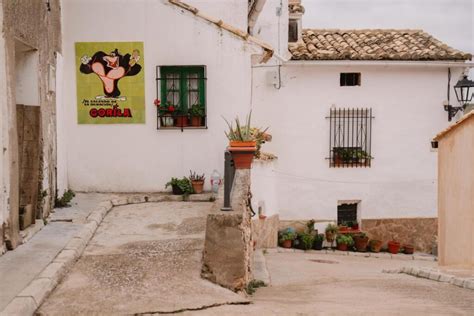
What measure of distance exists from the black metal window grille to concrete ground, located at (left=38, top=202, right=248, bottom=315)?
25.7ft

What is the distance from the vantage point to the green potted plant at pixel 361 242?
16.6 m

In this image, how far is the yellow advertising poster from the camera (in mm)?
11961

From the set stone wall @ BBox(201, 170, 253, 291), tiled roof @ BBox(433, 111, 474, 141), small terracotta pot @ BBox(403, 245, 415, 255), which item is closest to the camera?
stone wall @ BBox(201, 170, 253, 291)

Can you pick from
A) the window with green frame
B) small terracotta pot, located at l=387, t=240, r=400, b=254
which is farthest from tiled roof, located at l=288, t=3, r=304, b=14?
small terracotta pot, located at l=387, t=240, r=400, b=254

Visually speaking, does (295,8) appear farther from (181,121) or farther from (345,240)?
(181,121)

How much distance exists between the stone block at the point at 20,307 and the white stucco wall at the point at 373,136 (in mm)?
11289

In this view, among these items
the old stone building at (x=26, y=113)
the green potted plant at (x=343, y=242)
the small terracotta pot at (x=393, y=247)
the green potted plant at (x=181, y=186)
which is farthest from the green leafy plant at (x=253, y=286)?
the small terracotta pot at (x=393, y=247)

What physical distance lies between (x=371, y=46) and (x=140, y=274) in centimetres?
1251

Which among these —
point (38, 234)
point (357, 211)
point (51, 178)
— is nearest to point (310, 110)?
point (357, 211)

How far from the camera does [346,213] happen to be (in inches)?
683

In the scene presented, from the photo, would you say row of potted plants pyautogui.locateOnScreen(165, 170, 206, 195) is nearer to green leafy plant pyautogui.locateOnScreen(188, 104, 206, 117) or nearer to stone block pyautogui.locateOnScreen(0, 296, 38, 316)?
green leafy plant pyautogui.locateOnScreen(188, 104, 206, 117)

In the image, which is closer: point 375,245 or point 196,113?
point 196,113

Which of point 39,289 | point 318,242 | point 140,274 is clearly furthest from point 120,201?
point 318,242

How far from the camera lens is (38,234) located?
27.5 ft
